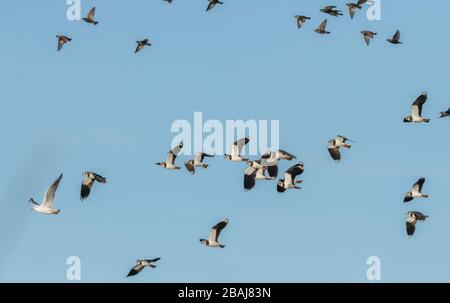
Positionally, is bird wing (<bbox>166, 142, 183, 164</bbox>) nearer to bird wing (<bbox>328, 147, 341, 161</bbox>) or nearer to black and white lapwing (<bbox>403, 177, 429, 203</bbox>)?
bird wing (<bbox>328, 147, 341, 161</bbox>)

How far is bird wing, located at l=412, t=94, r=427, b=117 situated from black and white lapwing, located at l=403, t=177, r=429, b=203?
342 centimetres

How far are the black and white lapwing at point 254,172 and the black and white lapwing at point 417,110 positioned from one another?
7104 mm

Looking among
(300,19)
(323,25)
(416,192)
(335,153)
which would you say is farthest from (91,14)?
(416,192)

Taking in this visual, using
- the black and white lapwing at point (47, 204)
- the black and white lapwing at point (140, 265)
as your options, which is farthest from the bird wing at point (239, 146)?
the black and white lapwing at point (47, 204)

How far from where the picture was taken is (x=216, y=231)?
90062mm

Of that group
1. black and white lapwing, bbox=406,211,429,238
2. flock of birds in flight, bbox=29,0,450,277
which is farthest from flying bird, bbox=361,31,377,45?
black and white lapwing, bbox=406,211,429,238

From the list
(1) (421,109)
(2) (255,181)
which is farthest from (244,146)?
(1) (421,109)

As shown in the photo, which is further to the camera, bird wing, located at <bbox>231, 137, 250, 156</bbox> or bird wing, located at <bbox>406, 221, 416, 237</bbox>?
bird wing, located at <bbox>231, 137, 250, 156</bbox>

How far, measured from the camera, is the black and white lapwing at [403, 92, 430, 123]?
92.3 meters

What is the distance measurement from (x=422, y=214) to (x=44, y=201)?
1805 centimetres

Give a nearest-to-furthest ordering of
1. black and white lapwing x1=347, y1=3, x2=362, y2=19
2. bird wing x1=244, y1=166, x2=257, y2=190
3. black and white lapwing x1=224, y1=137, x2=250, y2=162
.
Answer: bird wing x1=244, y1=166, x2=257, y2=190 → black and white lapwing x1=224, y1=137, x2=250, y2=162 → black and white lapwing x1=347, y1=3, x2=362, y2=19

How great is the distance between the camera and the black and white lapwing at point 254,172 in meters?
93.2

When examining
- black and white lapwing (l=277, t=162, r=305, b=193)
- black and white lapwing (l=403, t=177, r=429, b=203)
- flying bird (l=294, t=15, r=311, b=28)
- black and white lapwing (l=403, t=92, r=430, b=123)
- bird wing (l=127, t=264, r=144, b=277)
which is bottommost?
bird wing (l=127, t=264, r=144, b=277)
